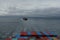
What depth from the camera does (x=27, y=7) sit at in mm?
2848

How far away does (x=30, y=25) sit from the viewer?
2.74 metres

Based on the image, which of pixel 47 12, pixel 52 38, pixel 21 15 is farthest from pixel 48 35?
pixel 21 15

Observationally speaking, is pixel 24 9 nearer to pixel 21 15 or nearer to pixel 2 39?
pixel 21 15

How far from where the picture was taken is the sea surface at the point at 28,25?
2.72 m

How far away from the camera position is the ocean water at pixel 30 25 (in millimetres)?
2717

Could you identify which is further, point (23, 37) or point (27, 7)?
point (27, 7)

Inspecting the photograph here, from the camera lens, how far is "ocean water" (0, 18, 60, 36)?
107 inches

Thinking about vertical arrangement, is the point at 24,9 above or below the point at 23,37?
above

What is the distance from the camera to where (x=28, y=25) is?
2746 millimetres

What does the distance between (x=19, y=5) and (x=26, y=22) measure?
1.19 ft

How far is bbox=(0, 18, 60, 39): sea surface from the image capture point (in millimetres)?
2719

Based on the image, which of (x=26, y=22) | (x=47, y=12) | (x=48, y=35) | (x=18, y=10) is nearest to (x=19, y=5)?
(x=18, y=10)

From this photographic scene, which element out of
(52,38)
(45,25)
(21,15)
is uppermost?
(21,15)

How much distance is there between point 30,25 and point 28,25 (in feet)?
0.12
